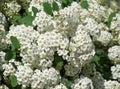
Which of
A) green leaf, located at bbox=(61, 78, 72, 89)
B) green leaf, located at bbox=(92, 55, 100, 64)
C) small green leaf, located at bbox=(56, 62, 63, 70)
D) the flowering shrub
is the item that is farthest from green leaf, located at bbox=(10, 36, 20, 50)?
green leaf, located at bbox=(92, 55, 100, 64)

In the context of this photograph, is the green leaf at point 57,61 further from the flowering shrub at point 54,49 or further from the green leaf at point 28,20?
the green leaf at point 28,20

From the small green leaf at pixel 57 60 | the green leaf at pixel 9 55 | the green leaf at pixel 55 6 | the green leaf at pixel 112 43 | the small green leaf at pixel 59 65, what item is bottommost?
the small green leaf at pixel 59 65

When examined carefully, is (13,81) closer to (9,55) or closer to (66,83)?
(9,55)

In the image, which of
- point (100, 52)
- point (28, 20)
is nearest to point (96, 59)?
point (100, 52)

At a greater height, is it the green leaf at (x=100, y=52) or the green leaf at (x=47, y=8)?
the green leaf at (x=47, y=8)

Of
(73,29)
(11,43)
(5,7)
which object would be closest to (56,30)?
(73,29)

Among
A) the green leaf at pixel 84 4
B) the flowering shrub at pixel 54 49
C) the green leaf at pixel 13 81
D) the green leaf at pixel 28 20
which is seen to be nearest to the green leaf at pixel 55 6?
the flowering shrub at pixel 54 49

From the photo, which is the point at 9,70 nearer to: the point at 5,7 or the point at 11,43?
the point at 11,43

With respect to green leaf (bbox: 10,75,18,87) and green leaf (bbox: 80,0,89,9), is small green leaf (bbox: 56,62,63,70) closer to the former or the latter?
green leaf (bbox: 10,75,18,87)

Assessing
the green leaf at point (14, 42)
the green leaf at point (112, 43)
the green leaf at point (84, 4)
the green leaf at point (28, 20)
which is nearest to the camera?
the green leaf at point (14, 42)
